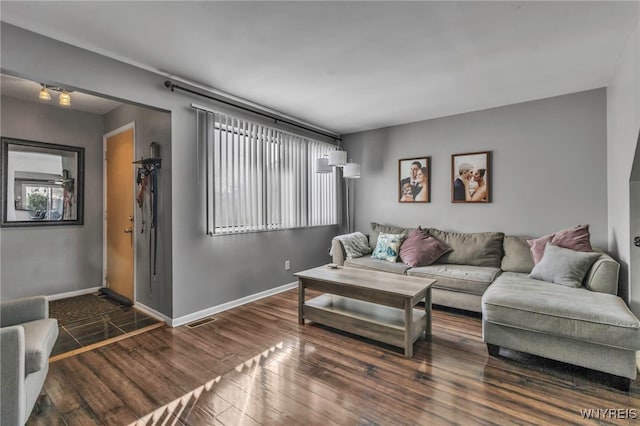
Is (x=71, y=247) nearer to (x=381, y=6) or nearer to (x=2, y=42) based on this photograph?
(x=2, y=42)

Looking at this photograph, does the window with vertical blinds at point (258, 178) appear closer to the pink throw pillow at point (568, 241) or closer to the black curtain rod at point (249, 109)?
the black curtain rod at point (249, 109)

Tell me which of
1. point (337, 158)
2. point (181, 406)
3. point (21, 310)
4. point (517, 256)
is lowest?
point (181, 406)

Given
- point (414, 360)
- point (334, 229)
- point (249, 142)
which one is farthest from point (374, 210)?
point (414, 360)

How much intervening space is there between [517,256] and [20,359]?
4.25 meters

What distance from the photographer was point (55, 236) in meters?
3.84

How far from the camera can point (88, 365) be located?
2232mm

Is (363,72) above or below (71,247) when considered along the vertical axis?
above

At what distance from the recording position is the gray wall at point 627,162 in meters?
2.22

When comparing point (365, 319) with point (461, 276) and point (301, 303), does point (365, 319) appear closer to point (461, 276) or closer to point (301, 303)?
point (301, 303)

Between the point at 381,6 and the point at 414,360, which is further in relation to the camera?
the point at 414,360

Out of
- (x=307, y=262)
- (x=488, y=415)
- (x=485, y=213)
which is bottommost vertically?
(x=488, y=415)

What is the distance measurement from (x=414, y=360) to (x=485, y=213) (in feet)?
8.16

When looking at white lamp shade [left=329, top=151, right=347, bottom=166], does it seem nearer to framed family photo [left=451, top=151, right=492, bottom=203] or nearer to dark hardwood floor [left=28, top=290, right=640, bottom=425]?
framed family photo [left=451, top=151, right=492, bottom=203]

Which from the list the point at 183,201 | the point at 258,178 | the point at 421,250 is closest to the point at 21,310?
the point at 183,201
